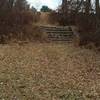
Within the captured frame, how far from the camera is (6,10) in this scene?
24531 millimetres

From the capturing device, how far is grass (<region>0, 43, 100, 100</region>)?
34.4ft

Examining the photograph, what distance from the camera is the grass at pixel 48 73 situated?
10.5 m

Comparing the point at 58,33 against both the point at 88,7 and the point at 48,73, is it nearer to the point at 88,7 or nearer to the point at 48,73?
the point at 88,7

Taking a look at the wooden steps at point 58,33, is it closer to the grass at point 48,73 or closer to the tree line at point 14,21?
the tree line at point 14,21

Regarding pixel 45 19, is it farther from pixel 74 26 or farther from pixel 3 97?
pixel 3 97

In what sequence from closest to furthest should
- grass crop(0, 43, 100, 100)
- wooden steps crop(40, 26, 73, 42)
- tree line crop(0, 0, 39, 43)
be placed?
grass crop(0, 43, 100, 100), tree line crop(0, 0, 39, 43), wooden steps crop(40, 26, 73, 42)

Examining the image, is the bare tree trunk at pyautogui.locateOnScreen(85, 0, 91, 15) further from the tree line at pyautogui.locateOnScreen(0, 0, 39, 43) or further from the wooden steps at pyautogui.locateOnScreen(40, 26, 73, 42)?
the tree line at pyautogui.locateOnScreen(0, 0, 39, 43)

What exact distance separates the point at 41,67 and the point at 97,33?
813 centimetres

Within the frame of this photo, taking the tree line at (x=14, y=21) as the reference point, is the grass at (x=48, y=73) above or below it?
below

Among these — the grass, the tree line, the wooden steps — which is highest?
the tree line

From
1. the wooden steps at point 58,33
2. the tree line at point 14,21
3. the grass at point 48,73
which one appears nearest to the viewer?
the grass at point 48,73

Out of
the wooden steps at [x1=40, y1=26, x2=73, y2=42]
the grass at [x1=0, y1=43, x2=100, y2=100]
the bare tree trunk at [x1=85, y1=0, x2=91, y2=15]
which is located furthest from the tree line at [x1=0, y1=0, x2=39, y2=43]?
the bare tree trunk at [x1=85, y1=0, x2=91, y2=15]

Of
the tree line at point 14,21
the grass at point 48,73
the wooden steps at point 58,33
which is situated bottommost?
the grass at point 48,73

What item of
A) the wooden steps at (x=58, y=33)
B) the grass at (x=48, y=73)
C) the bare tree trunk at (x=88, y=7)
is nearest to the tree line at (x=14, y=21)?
the wooden steps at (x=58, y=33)
